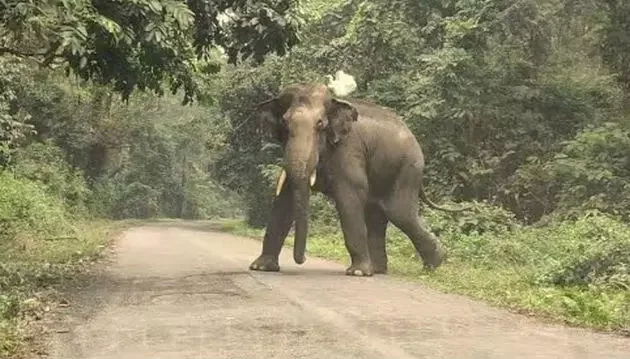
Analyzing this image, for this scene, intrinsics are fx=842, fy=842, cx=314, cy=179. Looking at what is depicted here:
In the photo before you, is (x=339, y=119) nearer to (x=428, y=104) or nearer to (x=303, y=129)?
(x=303, y=129)

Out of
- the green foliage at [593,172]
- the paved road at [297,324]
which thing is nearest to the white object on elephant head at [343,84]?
the green foliage at [593,172]

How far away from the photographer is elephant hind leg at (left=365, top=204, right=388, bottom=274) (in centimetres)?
1268

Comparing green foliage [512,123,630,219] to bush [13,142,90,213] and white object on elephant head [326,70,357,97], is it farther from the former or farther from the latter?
bush [13,142,90,213]

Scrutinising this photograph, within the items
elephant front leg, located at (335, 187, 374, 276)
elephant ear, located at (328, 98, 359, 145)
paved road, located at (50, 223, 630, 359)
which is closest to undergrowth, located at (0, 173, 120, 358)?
paved road, located at (50, 223, 630, 359)

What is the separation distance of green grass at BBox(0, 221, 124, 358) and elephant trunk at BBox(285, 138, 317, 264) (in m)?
3.18

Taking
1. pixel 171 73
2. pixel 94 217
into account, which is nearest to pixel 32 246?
pixel 171 73

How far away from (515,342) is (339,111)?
20.1 ft

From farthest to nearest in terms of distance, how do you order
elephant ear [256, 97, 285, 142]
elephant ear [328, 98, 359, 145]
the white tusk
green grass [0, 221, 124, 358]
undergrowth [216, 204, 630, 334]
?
1. elephant ear [256, 97, 285, 142]
2. elephant ear [328, 98, 359, 145]
3. the white tusk
4. undergrowth [216, 204, 630, 334]
5. green grass [0, 221, 124, 358]

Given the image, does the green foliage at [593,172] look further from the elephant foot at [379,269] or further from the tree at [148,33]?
the tree at [148,33]

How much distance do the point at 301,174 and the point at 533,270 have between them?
11.1 feet

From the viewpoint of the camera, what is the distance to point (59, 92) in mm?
32469

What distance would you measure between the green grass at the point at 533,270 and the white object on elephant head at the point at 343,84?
257 inches

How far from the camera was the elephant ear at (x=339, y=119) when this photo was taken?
12038 mm

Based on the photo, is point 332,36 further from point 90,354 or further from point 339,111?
point 90,354
